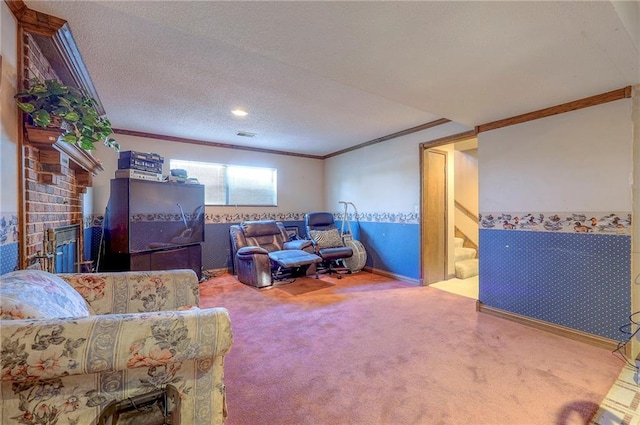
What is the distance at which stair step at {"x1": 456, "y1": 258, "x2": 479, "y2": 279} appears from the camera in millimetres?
4406

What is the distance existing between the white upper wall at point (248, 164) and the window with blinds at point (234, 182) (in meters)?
0.09

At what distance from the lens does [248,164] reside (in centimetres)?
501

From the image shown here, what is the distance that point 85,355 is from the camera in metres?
0.83

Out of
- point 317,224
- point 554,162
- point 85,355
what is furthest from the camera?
point 317,224

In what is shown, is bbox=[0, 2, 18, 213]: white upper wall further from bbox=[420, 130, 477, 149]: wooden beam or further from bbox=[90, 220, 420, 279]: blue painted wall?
bbox=[420, 130, 477, 149]: wooden beam

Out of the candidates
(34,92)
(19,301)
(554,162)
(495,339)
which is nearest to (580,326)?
(495,339)

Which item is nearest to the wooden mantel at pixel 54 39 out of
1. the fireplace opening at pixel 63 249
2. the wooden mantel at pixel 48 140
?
the wooden mantel at pixel 48 140

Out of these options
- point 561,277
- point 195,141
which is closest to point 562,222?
point 561,277

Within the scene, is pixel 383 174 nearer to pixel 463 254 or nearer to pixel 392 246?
pixel 392 246

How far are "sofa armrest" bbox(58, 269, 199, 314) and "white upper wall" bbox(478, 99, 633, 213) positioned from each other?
2.90 m

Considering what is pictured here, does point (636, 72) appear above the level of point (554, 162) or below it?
above

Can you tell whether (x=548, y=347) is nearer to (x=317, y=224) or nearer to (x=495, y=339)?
(x=495, y=339)

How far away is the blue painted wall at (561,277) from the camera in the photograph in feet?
7.04

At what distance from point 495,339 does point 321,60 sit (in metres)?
2.48
